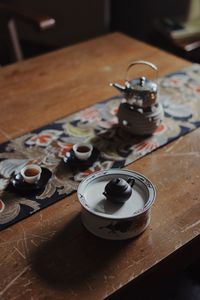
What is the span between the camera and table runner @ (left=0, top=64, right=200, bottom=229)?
100 cm

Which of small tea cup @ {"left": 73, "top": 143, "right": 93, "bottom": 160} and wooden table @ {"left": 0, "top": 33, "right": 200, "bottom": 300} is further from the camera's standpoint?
small tea cup @ {"left": 73, "top": 143, "right": 93, "bottom": 160}

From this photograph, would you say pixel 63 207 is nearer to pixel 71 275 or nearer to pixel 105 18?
pixel 71 275

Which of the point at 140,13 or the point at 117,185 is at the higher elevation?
the point at 117,185

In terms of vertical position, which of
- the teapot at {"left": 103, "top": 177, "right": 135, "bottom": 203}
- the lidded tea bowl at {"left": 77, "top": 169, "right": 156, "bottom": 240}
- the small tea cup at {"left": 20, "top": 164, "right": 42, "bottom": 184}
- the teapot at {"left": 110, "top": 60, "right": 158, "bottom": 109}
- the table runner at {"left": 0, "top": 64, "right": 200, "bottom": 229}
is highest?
the teapot at {"left": 110, "top": 60, "right": 158, "bottom": 109}

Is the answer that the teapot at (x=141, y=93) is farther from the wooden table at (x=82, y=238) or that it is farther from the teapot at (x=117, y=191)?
the teapot at (x=117, y=191)

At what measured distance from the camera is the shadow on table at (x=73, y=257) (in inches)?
31.6

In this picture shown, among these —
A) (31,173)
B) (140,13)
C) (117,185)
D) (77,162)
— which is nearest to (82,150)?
(77,162)

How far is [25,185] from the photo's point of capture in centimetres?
102

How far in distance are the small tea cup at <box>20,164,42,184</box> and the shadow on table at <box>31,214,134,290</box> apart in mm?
165

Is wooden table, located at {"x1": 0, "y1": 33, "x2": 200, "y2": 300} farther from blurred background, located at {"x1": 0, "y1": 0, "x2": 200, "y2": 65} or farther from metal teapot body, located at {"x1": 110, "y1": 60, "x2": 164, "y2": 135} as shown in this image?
blurred background, located at {"x1": 0, "y1": 0, "x2": 200, "y2": 65}

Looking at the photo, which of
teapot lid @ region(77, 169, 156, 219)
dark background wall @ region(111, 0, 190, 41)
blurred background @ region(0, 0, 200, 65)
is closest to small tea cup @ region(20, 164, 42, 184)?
teapot lid @ region(77, 169, 156, 219)

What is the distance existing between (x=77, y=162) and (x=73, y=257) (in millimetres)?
319

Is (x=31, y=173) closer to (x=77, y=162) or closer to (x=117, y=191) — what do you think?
(x=77, y=162)

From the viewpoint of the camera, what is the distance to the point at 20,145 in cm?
120
